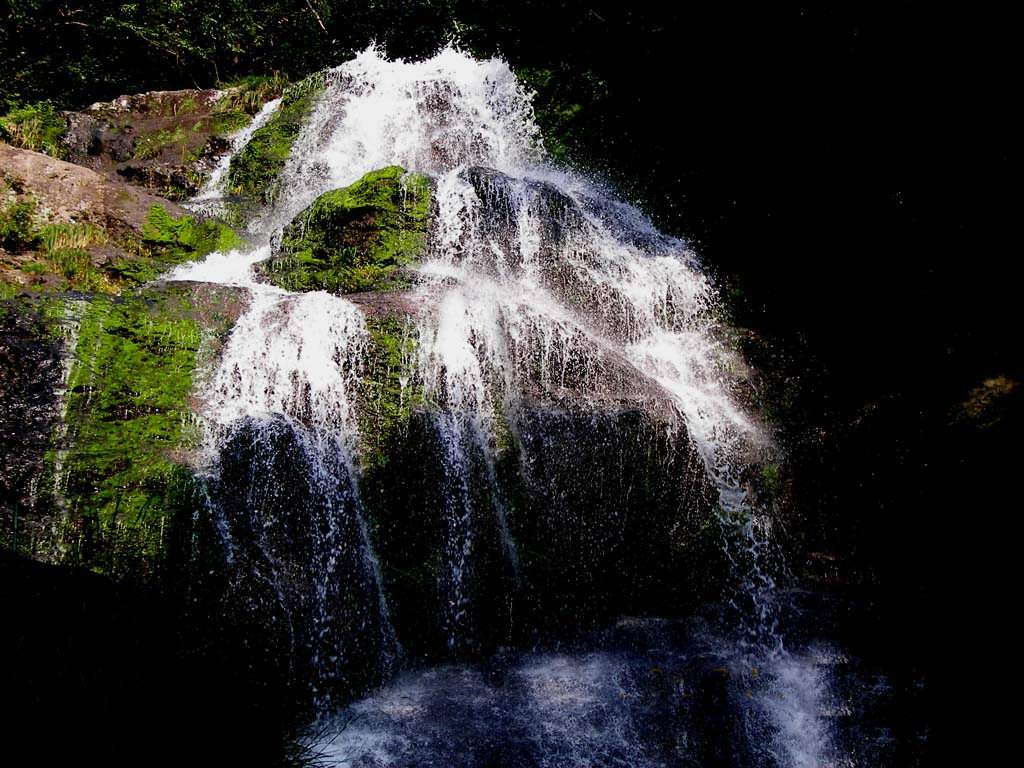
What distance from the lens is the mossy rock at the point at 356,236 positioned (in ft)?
22.9

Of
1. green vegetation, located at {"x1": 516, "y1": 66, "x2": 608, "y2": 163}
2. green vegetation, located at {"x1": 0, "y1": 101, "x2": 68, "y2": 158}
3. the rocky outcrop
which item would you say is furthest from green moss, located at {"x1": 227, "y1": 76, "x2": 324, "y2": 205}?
green vegetation, located at {"x1": 516, "y1": 66, "x2": 608, "y2": 163}

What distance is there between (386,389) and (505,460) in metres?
1.22

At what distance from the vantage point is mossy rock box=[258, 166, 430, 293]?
22.9ft

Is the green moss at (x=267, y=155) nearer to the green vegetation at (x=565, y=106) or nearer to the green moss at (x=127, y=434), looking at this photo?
the green vegetation at (x=565, y=106)

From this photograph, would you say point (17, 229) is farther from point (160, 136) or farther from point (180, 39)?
point (180, 39)

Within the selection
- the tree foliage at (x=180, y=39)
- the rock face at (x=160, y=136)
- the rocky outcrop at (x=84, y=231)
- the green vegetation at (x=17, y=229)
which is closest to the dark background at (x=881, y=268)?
the rocky outcrop at (x=84, y=231)

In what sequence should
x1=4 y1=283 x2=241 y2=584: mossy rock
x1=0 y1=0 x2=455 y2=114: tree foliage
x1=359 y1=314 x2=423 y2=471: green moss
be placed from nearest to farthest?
x1=4 y1=283 x2=241 y2=584: mossy rock < x1=359 y1=314 x2=423 y2=471: green moss < x1=0 y1=0 x2=455 y2=114: tree foliage

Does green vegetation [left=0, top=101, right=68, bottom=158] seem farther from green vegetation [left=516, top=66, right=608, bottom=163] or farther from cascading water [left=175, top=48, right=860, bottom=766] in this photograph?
green vegetation [left=516, top=66, right=608, bottom=163]

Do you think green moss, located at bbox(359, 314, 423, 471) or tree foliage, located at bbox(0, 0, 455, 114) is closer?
green moss, located at bbox(359, 314, 423, 471)

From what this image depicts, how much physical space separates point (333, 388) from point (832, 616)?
192 inches

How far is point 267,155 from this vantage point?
1092cm

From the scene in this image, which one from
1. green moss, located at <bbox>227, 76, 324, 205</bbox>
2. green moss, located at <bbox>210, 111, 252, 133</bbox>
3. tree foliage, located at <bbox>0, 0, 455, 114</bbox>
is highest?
tree foliage, located at <bbox>0, 0, 455, 114</bbox>

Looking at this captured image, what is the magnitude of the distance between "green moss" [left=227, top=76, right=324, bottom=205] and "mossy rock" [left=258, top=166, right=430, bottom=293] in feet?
12.2

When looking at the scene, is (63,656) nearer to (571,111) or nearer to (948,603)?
(948,603)
